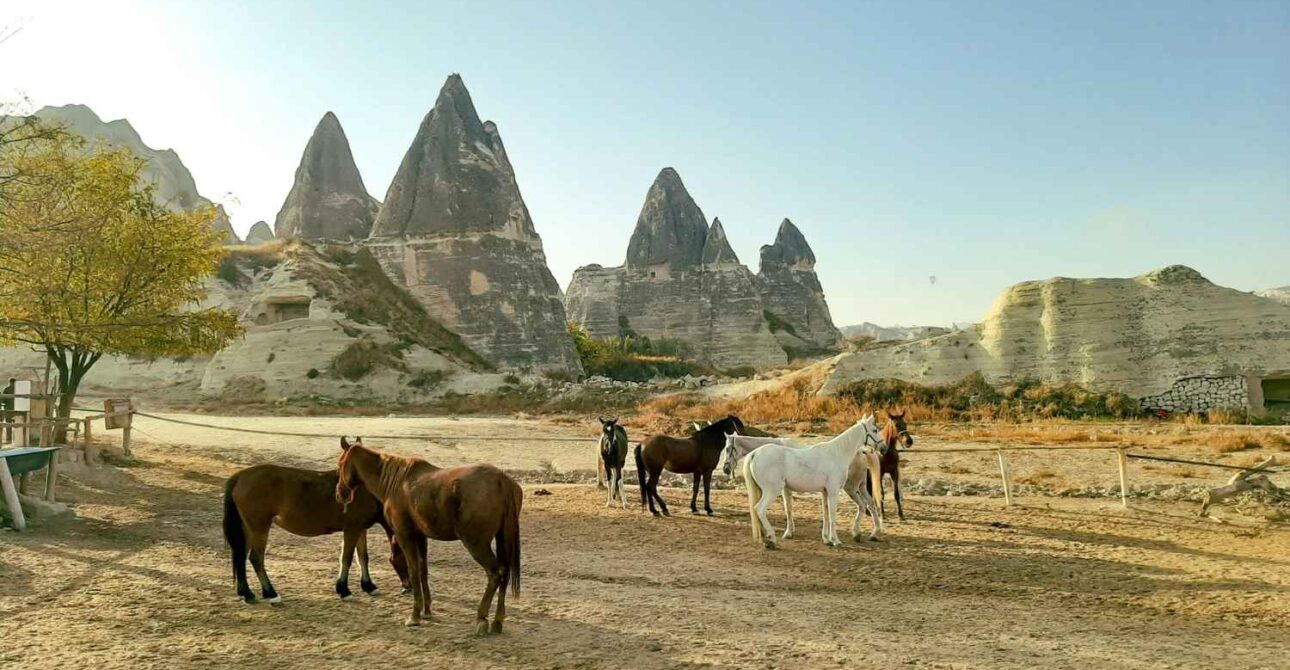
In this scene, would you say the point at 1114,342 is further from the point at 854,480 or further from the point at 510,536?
the point at 510,536

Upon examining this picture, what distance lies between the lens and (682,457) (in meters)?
13.4

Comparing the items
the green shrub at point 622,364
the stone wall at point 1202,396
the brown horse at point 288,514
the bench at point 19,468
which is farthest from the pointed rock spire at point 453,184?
the brown horse at point 288,514

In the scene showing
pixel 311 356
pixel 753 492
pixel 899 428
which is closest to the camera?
pixel 753 492

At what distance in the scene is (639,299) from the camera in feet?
313

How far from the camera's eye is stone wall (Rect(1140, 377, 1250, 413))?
30812 millimetres

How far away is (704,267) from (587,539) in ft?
276

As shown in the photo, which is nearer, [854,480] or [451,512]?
[451,512]

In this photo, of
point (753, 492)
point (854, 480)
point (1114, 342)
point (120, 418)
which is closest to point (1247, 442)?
point (1114, 342)

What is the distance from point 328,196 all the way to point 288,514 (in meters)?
72.8

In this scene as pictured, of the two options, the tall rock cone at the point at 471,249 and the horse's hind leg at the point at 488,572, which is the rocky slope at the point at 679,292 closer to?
the tall rock cone at the point at 471,249

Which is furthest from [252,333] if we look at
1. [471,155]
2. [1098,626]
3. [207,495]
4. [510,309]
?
[1098,626]

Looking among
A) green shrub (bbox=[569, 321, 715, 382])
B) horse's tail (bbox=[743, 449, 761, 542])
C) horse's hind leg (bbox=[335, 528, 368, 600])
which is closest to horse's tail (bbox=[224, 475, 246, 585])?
horse's hind leg (bbox=[335, 528, 368, 600])

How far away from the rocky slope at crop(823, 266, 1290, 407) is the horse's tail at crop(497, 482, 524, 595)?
3085 cm

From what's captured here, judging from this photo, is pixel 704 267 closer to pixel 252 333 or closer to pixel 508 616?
pixel 252 333
